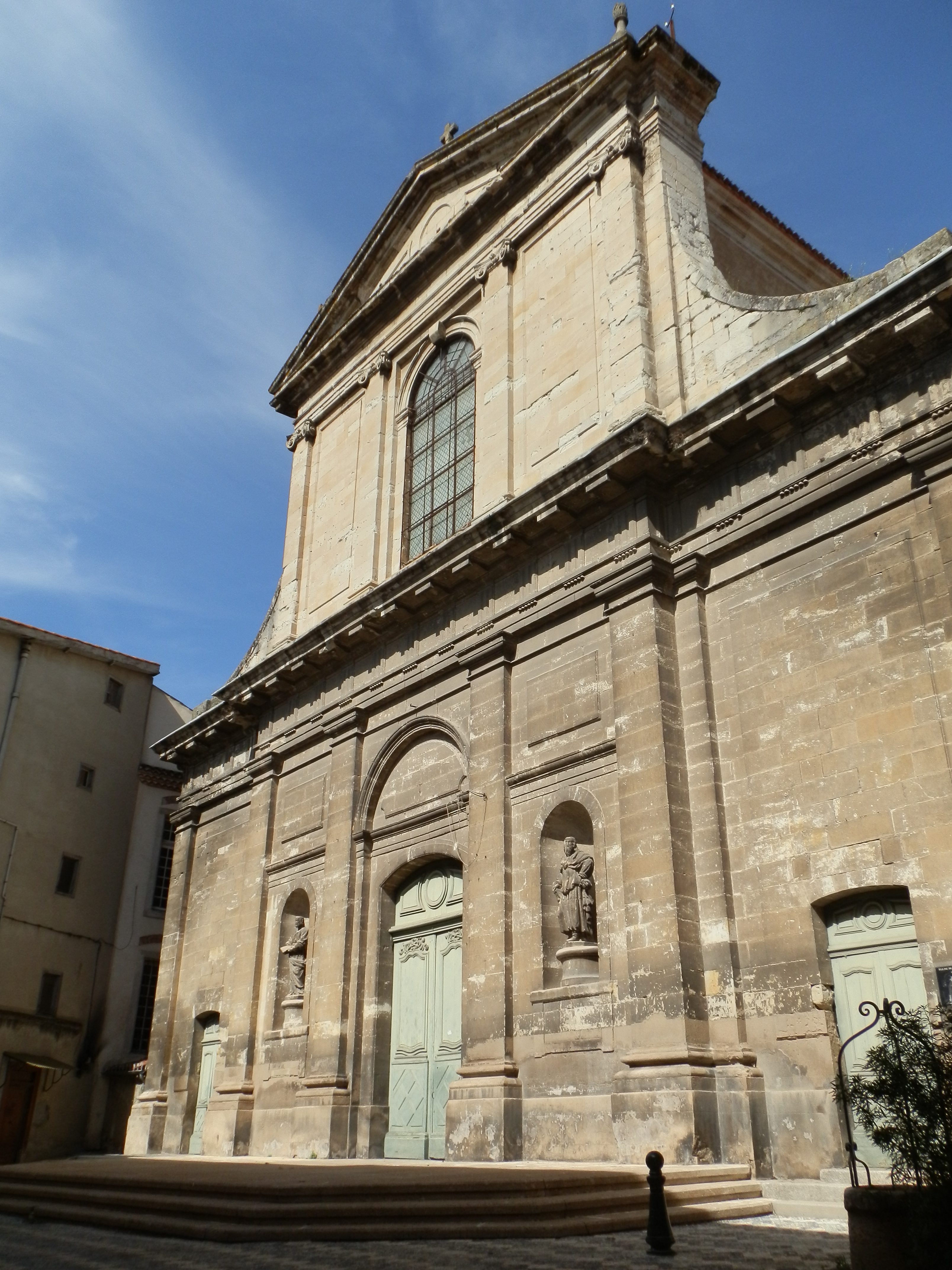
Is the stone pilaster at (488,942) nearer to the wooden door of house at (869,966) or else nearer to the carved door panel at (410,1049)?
the carved door panel at (410,1049)

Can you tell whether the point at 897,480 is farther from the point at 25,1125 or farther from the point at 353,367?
the point at 25,1125

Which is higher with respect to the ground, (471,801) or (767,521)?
(767,521)

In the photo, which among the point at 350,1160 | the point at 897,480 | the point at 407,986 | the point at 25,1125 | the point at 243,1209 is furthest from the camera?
the point at 25,1125

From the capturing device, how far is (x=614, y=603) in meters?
11.1

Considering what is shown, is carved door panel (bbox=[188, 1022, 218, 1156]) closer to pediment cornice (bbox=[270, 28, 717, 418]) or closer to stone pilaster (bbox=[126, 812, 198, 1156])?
stone pilaster (bbox=[126, 812, 198, 1156])

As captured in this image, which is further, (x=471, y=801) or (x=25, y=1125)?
(x=25, y=1125)

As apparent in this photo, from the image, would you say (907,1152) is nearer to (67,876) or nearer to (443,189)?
(443,189)

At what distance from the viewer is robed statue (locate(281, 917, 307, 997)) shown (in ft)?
48.4

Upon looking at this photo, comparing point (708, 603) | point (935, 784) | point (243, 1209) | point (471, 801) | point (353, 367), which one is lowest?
point (243, 1209)

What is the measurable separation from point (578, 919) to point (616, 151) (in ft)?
30.5

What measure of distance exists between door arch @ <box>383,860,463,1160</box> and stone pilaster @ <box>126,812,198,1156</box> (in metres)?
5.84

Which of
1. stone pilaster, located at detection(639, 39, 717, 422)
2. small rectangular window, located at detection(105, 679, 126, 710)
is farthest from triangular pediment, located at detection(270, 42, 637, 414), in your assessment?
small rectangular window, located at detection(105, 679, 126, 710)

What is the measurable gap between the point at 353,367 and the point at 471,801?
30.6 ft

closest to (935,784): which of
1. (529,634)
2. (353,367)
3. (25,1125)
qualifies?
(529,634)
